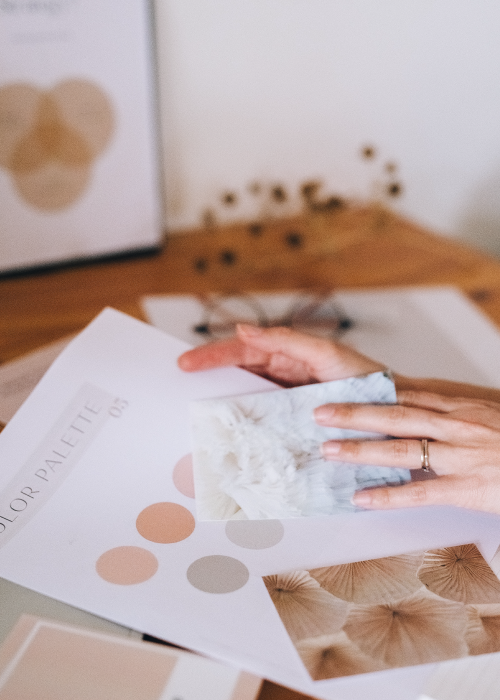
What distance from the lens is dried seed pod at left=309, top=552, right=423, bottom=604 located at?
0.45 metres

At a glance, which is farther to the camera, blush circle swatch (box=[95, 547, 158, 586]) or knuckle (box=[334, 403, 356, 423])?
knuckle (box=[334, 403, 356, 423])

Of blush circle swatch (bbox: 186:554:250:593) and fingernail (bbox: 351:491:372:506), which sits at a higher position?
fingernail (bbox: 351:491:372:506)

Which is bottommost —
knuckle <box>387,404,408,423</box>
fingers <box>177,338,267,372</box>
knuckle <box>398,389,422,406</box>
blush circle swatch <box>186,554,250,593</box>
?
blush circle swatch <box>186,554,250,593</box>

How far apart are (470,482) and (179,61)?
768 millimetres

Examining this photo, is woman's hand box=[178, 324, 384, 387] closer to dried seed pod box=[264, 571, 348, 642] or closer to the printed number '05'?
the printed number '05'

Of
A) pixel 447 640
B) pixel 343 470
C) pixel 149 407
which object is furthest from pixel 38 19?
pixel 447 640

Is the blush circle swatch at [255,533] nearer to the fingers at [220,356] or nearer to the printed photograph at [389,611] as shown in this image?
the printed photograph at [389,611]

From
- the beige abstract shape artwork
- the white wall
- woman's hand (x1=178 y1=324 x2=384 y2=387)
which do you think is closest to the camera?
woman's hand (x1=178 y1=324 x2=384 y2=387)

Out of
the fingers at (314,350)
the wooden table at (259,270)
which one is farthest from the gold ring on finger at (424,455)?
the wooden table at (259,270)

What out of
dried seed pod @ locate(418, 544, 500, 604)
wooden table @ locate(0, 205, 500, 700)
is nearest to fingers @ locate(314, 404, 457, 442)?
dried seed pod @ locate(418, 544, 500, 604)

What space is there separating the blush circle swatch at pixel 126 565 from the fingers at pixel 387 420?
0.22m

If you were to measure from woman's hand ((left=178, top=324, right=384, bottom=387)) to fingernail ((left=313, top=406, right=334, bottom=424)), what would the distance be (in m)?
0.08

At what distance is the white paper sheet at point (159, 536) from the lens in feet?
1.37

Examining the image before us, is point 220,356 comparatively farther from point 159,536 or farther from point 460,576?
point 460,576
